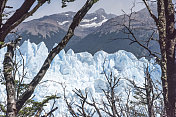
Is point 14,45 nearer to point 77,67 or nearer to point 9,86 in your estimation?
point 9,86

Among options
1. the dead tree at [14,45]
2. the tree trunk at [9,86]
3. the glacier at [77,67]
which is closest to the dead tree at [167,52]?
the dead tree at [14,45]

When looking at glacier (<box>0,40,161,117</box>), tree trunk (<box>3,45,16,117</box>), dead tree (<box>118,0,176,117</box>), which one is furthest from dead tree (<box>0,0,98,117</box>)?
glacier (<box>0,40,161,117</box>)

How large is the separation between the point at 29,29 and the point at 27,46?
30.8m

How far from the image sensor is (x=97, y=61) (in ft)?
98.7

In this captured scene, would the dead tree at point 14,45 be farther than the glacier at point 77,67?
No

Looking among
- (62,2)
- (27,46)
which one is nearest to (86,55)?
(27,46)

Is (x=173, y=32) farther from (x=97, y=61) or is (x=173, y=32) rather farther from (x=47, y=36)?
(x=47, y=36)

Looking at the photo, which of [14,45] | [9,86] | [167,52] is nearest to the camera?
[167,52]

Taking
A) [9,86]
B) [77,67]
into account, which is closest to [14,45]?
[9,86]

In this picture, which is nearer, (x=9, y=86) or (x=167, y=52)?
(x=167, y=52)

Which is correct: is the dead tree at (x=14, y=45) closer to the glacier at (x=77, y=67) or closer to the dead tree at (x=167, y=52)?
the dead tree at (x=167, y=52)

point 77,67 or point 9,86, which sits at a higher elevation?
point 9,86

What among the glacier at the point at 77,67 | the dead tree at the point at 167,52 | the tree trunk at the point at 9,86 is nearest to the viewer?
the dead tree at the point at 167,52

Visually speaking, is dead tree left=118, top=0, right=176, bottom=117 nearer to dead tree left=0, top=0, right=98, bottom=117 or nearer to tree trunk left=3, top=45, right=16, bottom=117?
dead tree left=0, top=0, right=98, bottom=117
